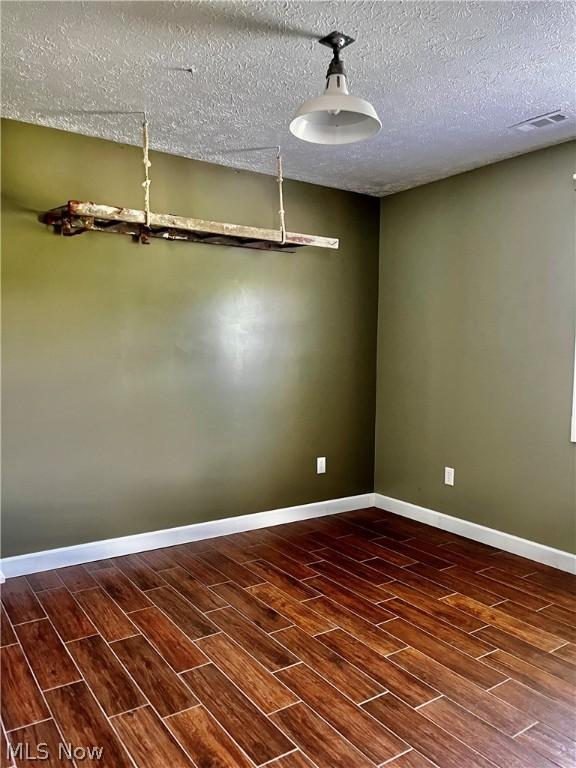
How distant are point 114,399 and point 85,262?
817 mm

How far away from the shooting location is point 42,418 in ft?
10.7

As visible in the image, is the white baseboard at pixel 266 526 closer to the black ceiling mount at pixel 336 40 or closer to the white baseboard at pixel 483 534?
the white baseboard at pixel 483 534

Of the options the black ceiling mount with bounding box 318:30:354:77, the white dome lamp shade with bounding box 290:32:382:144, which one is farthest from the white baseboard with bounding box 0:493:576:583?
the black ceiling mount with bounding box 318:30:354:77

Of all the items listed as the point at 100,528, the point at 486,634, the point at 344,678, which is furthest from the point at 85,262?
the point at 486,634

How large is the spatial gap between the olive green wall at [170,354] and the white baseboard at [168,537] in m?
0.05

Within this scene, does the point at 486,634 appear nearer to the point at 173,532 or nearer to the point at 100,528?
the point at 173,532

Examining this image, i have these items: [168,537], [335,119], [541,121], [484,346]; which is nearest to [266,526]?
[168,537]

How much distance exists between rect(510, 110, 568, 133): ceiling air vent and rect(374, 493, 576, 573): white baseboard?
239cm

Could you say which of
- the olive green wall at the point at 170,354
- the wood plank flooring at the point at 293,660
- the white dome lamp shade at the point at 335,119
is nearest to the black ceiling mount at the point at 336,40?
the white dome lamp shade at the point at 335,119

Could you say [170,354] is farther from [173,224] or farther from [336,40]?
[336,40]

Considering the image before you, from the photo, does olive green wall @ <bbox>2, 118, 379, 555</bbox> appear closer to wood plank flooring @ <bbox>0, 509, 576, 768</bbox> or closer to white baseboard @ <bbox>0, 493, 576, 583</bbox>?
white baseboard @ <bbox>0, 493, 576, 583</bbox>

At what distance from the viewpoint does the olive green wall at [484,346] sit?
3.43 meters

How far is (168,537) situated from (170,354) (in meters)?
1.17

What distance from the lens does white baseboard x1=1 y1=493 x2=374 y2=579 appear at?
10.7 feet
